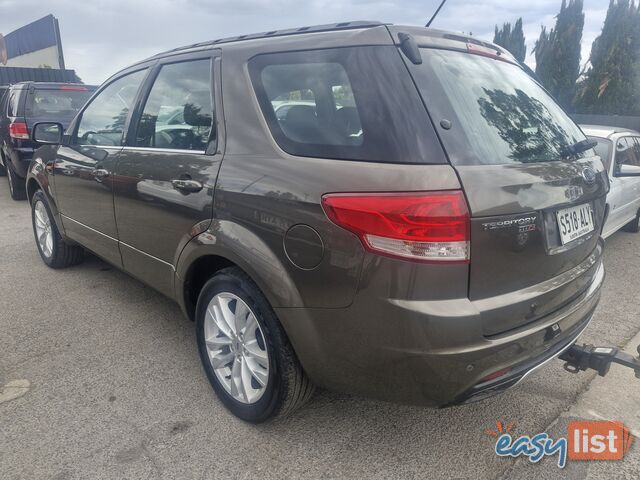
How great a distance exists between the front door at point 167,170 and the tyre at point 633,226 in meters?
5.84

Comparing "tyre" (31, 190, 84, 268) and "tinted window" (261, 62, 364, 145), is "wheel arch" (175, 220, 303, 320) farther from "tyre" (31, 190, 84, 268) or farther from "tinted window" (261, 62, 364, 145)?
"tyre" (31, 190, 84, 268)

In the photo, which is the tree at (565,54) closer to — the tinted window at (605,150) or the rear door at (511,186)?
the tinted window at (605,150)

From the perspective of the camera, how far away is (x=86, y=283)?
164 inches

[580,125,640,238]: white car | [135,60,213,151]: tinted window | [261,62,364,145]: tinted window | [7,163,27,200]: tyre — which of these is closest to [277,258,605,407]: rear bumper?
[261,62,364,145]: tinted window

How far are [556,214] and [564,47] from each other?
17.7 metres

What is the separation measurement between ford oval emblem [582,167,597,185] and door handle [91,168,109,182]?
2706 mm

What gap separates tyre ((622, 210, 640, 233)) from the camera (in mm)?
6185

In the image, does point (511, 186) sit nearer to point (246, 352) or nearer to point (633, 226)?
point (246, 352)

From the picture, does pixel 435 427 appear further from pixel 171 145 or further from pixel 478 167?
pixel 171 145

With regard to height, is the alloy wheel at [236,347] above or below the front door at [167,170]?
below

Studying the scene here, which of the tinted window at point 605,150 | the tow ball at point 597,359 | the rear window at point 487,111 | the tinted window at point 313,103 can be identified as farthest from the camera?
the tinted window at point 605,150

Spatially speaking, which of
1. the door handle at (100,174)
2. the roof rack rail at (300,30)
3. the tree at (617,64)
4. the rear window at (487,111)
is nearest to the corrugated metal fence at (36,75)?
the tree at (617,64)

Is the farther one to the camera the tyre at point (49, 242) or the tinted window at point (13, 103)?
the tinted window at point (13, 103)

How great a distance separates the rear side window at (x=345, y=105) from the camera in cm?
174
